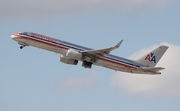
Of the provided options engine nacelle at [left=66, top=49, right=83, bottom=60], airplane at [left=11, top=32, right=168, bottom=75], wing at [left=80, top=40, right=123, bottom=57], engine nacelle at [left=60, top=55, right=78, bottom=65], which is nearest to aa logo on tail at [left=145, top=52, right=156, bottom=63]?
airplane at [left=11, top=32, right=168, bottom=75]

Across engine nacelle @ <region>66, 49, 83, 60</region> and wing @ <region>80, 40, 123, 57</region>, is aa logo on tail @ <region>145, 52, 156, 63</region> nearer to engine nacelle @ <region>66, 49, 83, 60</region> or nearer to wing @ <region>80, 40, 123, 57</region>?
wing @ <region>80, 40, 123, 57</region>

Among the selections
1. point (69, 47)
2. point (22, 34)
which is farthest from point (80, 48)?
point (22, 34)

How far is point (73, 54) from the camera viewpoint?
94875 millimetres

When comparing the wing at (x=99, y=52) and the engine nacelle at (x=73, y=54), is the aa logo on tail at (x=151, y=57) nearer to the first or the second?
the wing at (x=99, y=52)

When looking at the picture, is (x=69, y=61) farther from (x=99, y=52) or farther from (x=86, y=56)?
(x=99, y=52)

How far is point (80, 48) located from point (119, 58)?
7.65m

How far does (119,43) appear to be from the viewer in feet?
305

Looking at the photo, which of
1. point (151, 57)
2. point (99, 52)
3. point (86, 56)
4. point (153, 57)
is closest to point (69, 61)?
point (86, 56)

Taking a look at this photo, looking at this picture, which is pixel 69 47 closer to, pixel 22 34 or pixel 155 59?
pixel 22 34

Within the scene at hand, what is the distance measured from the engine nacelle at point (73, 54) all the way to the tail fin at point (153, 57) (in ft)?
41.1

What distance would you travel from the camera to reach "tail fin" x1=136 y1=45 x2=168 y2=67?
335ft

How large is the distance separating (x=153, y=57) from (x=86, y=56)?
1495cm

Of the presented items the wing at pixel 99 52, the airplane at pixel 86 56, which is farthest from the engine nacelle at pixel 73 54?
the wing at pixel 99 52

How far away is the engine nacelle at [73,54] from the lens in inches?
3720
